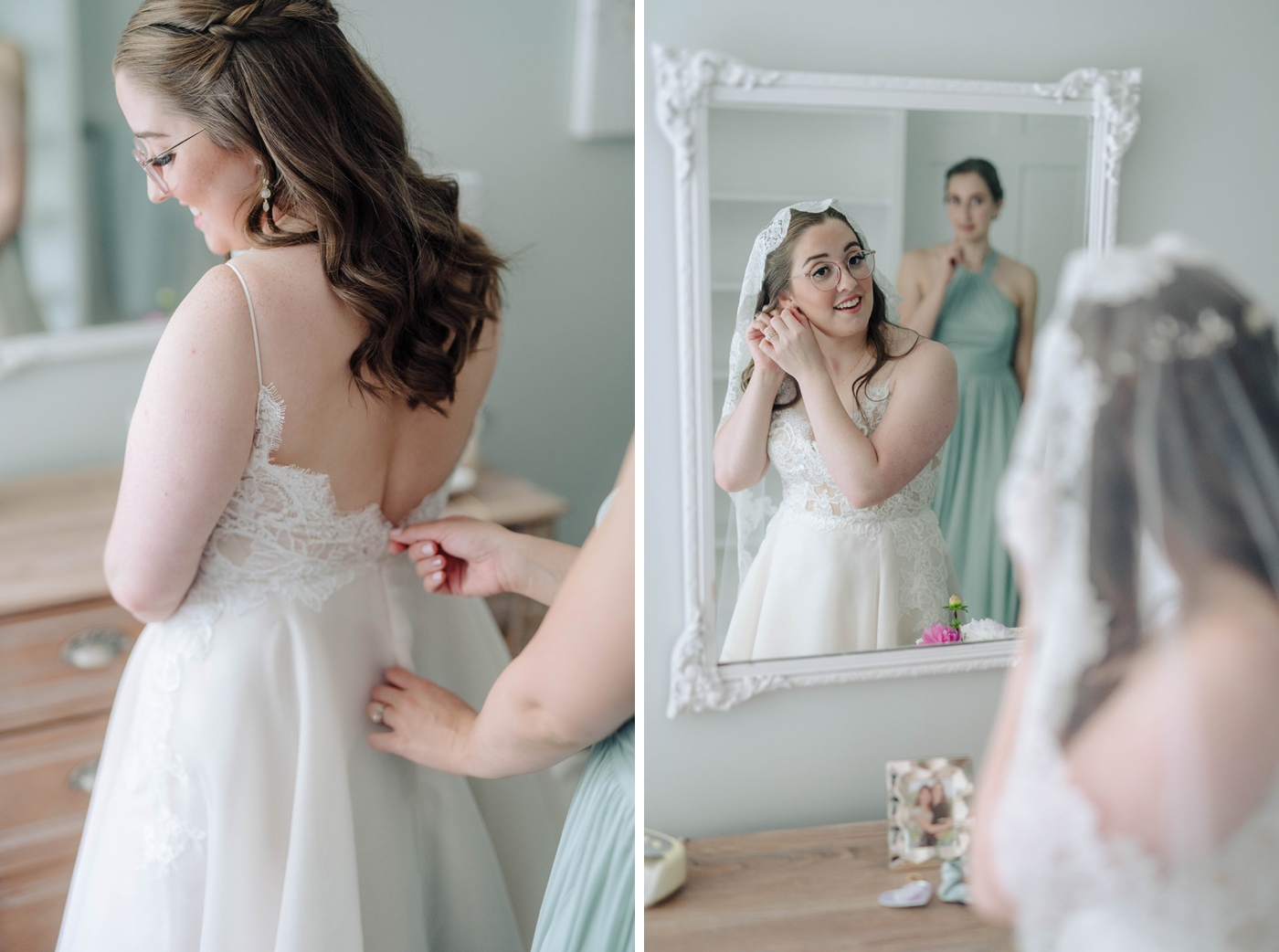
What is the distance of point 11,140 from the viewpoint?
678 millimetres

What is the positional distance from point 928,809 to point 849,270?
1.20 ft

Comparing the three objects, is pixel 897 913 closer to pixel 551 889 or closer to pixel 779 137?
pixel 551 889

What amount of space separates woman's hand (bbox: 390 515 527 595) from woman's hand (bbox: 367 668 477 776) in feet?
0.28

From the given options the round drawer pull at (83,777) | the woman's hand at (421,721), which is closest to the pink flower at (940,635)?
the woman's hand at (421,721)

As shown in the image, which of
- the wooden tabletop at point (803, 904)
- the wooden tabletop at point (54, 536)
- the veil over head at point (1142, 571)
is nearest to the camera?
the veil over head at point (1142, 571)

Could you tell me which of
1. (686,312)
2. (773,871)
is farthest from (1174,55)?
(773,871)

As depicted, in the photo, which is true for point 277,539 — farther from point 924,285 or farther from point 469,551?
point 924,285

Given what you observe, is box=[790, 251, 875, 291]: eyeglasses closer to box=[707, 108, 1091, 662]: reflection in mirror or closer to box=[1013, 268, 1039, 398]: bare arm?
box=[707, 108, 1091, 662]: reflection in mirror

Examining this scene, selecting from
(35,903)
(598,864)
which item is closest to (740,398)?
(598,864)

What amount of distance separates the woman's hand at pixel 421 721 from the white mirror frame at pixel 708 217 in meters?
0.17

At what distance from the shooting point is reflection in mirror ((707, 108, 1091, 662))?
550 mm

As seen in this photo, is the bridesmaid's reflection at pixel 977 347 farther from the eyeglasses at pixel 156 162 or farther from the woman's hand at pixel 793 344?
the eyeglasses at pixel 156 162

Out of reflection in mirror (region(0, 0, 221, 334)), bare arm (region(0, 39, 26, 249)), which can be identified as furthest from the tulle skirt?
bare arm (region(0, 39, 26, 249))

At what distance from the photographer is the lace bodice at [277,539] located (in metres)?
0.60
